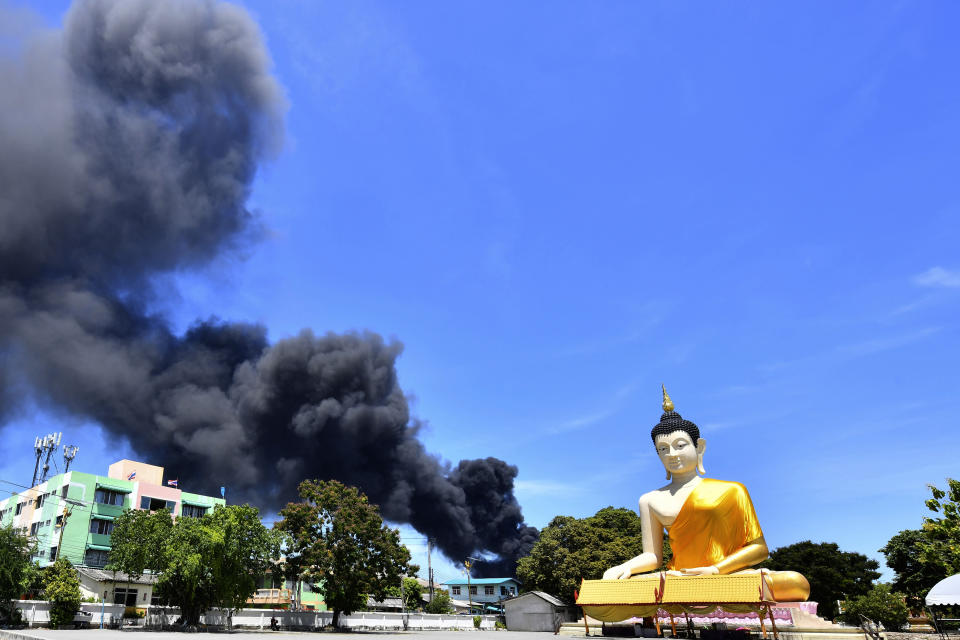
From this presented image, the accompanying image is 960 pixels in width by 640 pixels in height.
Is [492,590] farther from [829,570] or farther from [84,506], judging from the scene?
[84,506]

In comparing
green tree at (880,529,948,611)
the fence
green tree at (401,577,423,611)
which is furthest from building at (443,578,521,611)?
green tree at (880,529,948,611)

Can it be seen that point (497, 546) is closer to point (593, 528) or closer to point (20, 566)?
point (593, 528)

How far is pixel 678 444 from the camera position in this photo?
25.6m

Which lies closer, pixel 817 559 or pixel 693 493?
pixel 693 493

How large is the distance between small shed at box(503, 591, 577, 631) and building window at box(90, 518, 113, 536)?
36.1 meters

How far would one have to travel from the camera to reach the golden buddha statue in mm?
22391

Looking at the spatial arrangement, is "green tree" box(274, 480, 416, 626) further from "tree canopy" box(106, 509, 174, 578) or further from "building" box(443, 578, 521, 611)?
"building" box(443, 578, 521, 611)

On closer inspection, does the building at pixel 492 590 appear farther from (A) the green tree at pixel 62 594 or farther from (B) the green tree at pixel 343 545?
(A) the green tree at pixel 62 594

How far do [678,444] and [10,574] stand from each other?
109 ft

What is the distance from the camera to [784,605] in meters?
20.8

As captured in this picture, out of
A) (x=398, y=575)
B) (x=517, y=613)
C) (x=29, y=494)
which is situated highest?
(x=29, y=494)

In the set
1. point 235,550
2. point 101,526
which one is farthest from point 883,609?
point 101,526

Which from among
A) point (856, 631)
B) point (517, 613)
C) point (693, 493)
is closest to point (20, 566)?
point (517, 613)

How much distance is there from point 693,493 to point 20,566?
111 ft
